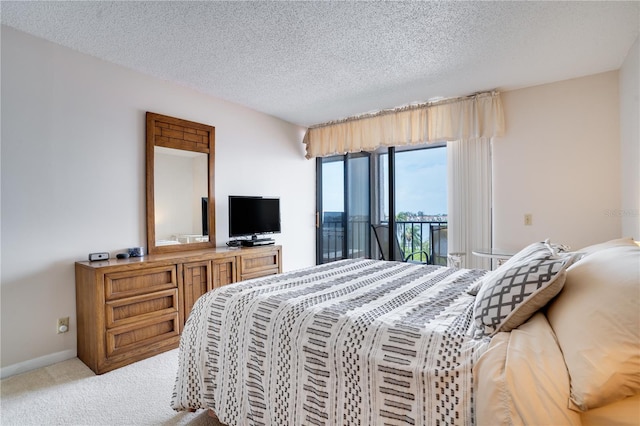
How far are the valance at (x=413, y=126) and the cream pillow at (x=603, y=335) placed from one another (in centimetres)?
→ 270

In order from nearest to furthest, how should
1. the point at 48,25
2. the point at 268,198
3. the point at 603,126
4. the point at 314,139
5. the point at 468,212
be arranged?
the point at 48,25 < the point at 603,126 < the point at 468,212 < the point at 268,198 < the point at 314,139

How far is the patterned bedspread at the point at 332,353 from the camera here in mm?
1051

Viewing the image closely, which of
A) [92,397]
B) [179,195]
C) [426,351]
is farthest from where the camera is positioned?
[179,195]

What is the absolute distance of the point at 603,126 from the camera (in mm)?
2900

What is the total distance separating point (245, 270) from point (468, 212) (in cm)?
266

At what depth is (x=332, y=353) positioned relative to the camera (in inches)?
48.2

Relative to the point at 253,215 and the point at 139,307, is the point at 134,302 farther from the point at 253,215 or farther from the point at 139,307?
the point at 253,215

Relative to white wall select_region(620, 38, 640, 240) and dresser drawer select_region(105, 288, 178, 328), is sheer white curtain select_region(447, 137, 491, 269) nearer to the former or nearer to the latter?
white wall select_region(620, 38, 640, 240)

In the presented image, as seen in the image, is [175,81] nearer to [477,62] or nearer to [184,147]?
[184,147]

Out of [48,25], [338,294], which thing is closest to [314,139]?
[48,25]

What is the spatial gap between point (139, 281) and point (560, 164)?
13.4 ft

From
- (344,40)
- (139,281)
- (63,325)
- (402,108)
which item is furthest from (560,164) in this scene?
(63,325)

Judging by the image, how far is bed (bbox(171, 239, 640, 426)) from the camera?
2.82 ft

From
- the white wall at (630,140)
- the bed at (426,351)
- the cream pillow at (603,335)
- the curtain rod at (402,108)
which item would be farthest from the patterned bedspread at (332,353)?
the curtain rod at (402,108)
